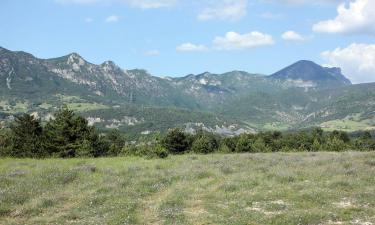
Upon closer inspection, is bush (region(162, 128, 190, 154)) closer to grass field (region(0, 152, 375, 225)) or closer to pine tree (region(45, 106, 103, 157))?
pine tree (region(45, 106, 103, 157))

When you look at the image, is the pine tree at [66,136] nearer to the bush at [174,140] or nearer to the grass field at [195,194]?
the bush at [174,140]

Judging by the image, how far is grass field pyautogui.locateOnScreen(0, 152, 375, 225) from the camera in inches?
866

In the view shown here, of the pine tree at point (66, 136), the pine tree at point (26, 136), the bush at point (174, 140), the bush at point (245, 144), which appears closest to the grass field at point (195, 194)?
the pine tree at point (66, 136)

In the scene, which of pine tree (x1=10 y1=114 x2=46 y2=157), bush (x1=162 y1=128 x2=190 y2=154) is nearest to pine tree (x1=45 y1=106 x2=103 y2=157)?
pine tree (x1=10 y1=114 x2=46 y2=157)

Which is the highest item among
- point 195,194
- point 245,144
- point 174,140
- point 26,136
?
point 195,194

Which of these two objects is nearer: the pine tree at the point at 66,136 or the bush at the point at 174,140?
the pine tree at the point at 66,136

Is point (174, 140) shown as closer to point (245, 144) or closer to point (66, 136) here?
point (66, 136)

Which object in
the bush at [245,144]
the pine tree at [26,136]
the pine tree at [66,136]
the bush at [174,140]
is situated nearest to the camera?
the pine tree at [66,136]

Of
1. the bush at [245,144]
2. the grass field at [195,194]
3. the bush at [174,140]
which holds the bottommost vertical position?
the bush at [245,144]

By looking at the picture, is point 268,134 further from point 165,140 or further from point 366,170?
point 366,170

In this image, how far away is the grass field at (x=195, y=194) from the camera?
866 inches

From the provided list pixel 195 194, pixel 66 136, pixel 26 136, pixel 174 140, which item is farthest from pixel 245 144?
pixel 195 194

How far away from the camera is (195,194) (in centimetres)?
2839

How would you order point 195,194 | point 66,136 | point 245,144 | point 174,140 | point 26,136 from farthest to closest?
point 245,144 → point 174,140 → point 26,136 → point 66,136 → point 195,194
